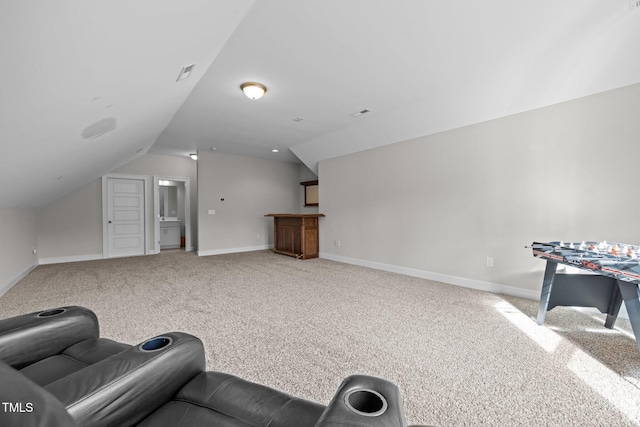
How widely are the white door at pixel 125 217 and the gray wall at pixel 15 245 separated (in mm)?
1279

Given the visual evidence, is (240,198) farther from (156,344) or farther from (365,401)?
(365,401)

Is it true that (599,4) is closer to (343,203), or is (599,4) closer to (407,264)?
(407,264)

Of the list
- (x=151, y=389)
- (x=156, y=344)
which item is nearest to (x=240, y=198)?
(x=156, y=344)

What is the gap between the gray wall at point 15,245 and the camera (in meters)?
3.52

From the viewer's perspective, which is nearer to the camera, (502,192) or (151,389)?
(151,389)

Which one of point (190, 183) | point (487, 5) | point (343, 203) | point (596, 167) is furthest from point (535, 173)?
point (190, 183)

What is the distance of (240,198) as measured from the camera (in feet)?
23.7

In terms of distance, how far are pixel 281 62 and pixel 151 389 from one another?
9.35ft

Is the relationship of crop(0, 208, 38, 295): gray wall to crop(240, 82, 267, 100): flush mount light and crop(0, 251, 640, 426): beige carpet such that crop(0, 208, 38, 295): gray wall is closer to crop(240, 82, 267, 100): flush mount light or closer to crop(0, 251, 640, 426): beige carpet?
crop(0, 251, 640, 426): beige carpet

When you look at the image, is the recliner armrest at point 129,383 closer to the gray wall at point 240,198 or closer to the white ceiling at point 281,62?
the white ceiling at point 281,62

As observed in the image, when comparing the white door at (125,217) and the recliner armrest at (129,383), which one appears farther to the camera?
the white door at (125,217)

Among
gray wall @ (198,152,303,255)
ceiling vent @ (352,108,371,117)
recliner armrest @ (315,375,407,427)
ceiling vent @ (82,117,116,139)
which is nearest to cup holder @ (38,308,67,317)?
recliner armrest @ (315,375,407,427)

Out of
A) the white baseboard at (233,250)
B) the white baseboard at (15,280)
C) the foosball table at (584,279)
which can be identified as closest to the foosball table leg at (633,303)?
the foosball table at (584,279)

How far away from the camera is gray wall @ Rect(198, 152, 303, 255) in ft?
21.7
